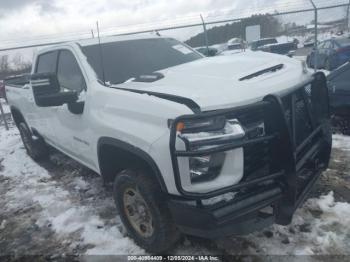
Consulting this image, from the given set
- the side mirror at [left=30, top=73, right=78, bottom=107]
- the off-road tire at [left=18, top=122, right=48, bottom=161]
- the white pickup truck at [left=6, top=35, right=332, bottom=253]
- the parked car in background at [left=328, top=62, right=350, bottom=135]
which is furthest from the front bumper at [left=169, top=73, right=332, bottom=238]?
the off-road tire at [left=18, top=122, right=48, bottom=161]

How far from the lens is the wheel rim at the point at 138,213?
10.2ft

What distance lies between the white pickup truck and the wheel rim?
0.04 ft

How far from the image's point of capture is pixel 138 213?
127 inches

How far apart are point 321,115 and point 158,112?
1.74 m

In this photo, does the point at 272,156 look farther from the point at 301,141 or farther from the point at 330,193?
the point at 330,193

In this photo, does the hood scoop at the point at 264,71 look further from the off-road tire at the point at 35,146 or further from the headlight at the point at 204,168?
the off-road tire at the point at 35,146

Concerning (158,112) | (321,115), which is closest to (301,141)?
(321,115)

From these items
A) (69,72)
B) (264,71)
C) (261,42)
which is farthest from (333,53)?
(69,72)

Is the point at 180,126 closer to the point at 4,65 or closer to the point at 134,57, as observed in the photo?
the point at 134,57

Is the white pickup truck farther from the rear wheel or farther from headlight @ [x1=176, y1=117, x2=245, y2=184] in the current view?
the rear wheel

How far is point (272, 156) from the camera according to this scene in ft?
8.81

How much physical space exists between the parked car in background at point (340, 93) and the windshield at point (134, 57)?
214 cm

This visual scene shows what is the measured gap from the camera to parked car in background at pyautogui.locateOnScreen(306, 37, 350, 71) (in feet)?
43.7

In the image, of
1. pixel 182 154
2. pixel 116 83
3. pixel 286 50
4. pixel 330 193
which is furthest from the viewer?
pixel 286 50
